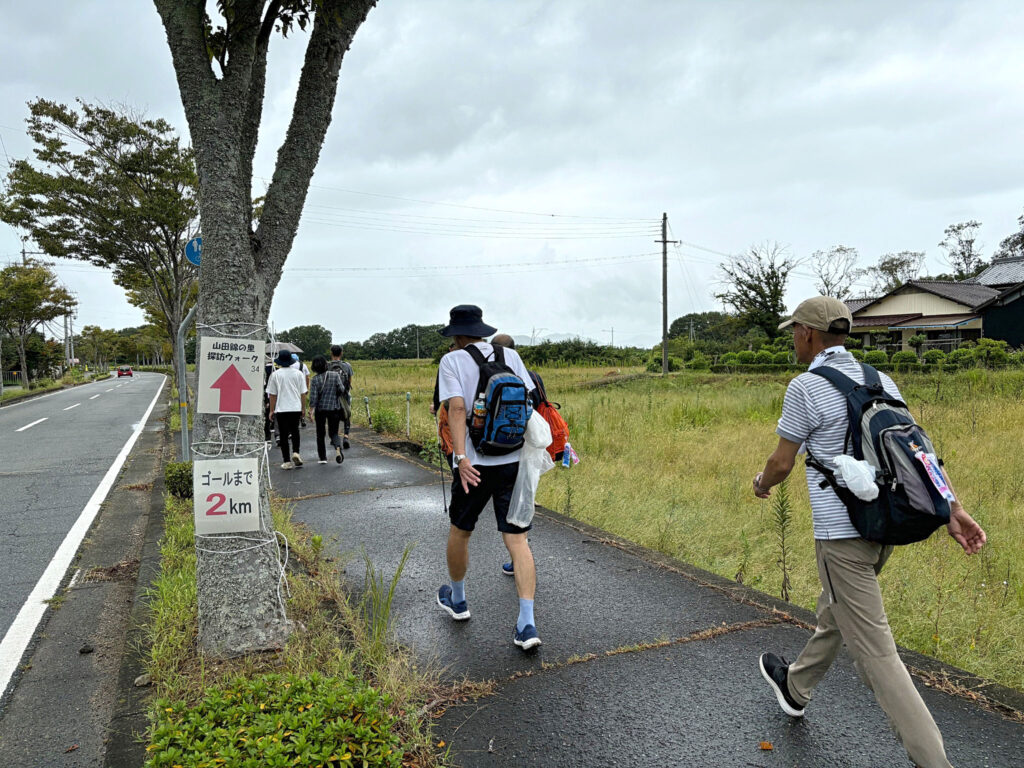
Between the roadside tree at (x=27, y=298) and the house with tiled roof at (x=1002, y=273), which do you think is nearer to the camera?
the roadside tree at (x=27, y=298)

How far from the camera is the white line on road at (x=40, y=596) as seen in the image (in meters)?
3.96

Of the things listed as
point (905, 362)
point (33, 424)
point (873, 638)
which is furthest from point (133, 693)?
point (905, 362)

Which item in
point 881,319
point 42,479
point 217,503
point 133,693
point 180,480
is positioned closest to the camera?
point 133,693

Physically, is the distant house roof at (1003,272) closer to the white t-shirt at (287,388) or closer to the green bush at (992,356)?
the green bush at (992,356)

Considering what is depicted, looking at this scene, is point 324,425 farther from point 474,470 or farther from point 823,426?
point 823,426

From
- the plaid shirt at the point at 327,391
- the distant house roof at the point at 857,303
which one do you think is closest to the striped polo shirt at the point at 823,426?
the plaid shirt at the point at 327,391

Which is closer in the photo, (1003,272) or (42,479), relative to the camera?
(42,479)

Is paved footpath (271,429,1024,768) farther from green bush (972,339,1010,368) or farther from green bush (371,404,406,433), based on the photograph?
green bush (972,339,1010,368)

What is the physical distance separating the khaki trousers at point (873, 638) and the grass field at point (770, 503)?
65.3 inches

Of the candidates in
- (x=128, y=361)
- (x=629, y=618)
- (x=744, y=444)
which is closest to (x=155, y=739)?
(x=629, y=618)

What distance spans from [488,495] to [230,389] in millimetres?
1432

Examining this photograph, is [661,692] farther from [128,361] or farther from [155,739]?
[128,361]

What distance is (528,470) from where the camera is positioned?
3.69 metres

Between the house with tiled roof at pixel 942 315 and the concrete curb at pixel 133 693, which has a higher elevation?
the house with tiled roof at pixel 942 315
